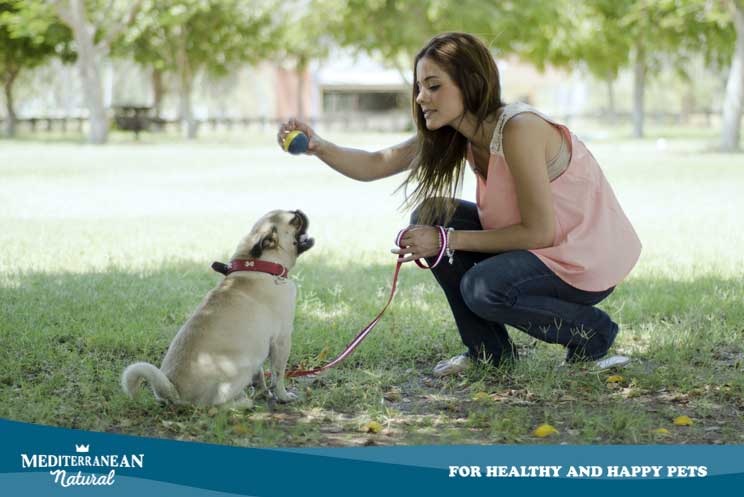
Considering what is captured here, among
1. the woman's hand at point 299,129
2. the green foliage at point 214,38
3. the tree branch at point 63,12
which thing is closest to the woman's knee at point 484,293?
the woman's hand at point 299,129

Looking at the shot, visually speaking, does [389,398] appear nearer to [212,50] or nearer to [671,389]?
[671,389]

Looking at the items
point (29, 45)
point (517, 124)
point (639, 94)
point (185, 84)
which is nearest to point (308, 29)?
point (185, 84)

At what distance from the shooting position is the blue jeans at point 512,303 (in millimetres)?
4418

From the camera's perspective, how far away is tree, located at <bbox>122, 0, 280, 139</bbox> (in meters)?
39.0

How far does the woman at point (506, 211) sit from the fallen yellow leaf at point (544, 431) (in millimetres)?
699

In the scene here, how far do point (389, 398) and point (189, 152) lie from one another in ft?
75.6

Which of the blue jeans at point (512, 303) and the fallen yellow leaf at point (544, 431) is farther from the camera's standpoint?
the blue jeans at point (512, 303)

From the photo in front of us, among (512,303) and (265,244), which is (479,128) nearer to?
(512,303)

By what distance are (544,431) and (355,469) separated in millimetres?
869

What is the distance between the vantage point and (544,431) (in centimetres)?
394

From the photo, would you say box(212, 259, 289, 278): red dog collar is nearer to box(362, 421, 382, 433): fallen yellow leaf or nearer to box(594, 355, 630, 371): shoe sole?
box(362, 421, 382, 433): fallen yellow leaf

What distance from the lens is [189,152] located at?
26688 millimetres

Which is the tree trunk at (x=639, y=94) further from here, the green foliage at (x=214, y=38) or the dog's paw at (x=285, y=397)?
the dog's paw at (x=285, y=397)

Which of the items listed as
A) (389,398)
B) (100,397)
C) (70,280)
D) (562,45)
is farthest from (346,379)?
(562,45)
